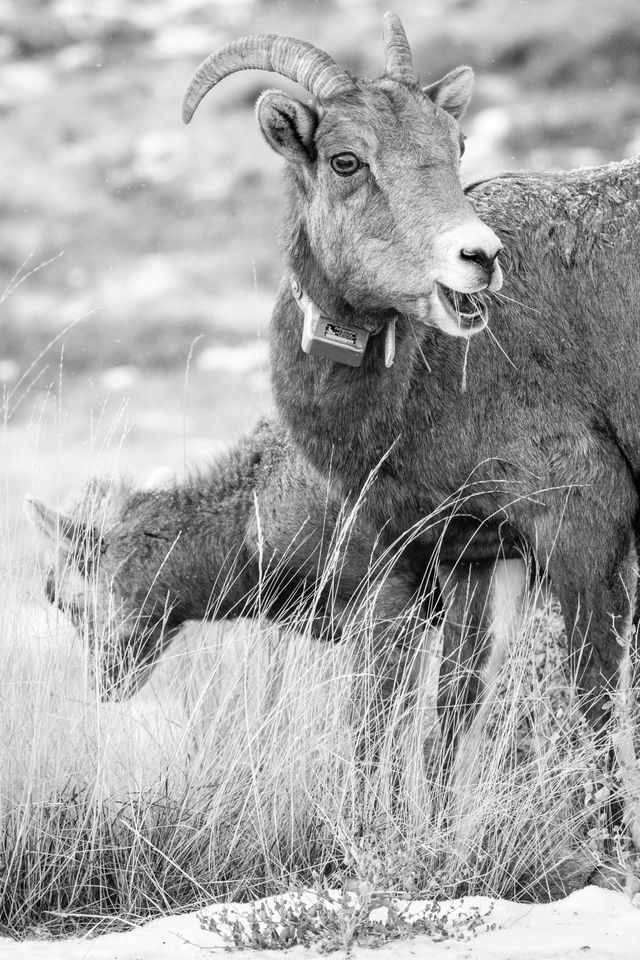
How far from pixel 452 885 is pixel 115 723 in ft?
5.25

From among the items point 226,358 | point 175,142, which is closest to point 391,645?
point 226,358

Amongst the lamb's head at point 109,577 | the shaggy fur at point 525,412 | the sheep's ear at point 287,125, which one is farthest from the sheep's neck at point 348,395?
the lamb's head at point 109,577

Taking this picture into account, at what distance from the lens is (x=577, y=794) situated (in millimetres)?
5734

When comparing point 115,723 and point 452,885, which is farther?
point 115,723

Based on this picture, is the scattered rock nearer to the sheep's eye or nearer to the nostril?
the sheep's eye

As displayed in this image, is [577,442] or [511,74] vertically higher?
[511,74]

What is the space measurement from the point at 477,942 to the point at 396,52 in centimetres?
412

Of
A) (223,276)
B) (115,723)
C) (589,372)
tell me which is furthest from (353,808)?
(223,276)

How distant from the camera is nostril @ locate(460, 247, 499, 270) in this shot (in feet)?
16.3

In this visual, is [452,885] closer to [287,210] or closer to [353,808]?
[353,808]

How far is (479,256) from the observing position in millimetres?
5031

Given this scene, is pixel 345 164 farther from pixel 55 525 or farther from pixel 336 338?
pixel 55 525

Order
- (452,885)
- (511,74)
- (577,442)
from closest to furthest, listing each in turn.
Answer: (452,885), (577,442), (511,74)

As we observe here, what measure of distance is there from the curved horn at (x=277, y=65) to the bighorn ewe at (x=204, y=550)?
2258mm
